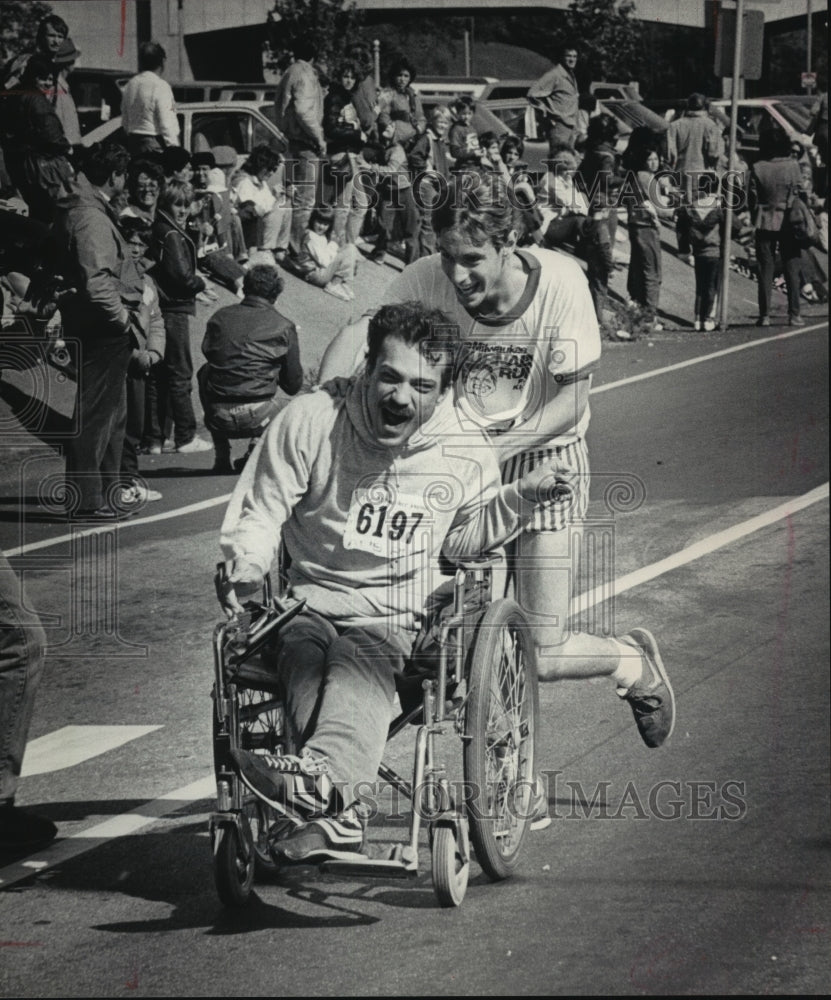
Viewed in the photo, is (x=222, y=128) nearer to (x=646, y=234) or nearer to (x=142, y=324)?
(x=142, y=324)

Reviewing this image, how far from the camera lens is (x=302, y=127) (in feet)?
15.9

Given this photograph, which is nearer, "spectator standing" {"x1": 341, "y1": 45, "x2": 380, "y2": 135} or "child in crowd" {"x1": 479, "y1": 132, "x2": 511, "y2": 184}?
"child in crowd" {"x1": 479, "y1": 132, "x2": 511, "y2": 184}

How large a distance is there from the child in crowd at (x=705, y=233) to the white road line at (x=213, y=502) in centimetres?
53

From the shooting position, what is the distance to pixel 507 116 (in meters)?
4.71

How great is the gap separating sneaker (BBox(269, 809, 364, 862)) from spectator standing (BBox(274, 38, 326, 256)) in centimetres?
183

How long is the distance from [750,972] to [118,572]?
341cm

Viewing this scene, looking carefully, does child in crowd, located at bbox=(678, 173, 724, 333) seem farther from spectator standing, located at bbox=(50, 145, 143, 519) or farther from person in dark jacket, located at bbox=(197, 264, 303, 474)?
spectator standing, located at bbox=(50, 145, 143, 519)

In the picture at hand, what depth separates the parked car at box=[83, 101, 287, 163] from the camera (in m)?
5.22

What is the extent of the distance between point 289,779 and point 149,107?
2124 mm

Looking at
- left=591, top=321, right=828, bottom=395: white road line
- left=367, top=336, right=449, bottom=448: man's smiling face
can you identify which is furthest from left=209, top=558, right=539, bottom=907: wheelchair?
left=591, top=321, right=828, bottom=395: white road line

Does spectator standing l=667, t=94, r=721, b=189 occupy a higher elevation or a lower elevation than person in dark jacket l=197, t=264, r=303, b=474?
higher

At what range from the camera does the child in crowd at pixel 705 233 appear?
4863 millimetres

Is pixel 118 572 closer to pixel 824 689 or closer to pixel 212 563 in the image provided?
pixel 212 563

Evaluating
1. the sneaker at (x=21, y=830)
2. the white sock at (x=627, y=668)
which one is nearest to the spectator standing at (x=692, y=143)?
the white sock at (x=627, y=668)
